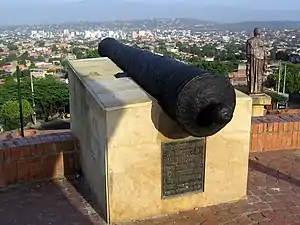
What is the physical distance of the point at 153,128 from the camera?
3494 millimetres

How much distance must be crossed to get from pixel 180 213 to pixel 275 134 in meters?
2.13

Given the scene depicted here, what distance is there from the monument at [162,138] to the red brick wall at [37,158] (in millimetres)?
461

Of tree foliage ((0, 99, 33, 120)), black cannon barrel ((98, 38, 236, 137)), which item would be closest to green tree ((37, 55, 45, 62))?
tree foliage ((0, 99, 33, 120))

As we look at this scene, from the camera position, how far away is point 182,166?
147 inches

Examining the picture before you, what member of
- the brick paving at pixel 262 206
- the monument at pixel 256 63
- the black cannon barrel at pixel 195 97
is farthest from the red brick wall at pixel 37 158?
the monument at pixel 256 63

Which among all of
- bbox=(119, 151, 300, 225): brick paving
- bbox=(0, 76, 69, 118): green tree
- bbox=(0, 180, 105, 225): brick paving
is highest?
bbox=(119, 151, 300, 225): brick paving

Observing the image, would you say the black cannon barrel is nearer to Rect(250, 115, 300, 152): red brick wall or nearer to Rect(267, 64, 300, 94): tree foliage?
Rect(250, 115, 300, 152): red brick wall

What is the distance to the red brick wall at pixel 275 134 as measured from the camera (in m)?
5.20

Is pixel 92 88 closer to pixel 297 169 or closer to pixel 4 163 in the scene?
pixel 4 163

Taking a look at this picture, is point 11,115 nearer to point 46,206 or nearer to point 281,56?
point 46,206

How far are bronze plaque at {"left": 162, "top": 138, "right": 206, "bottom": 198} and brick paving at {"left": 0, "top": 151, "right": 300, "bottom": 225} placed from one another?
236 millimetres

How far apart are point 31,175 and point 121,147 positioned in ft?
4.92

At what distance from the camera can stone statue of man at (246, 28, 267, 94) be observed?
8.38 m

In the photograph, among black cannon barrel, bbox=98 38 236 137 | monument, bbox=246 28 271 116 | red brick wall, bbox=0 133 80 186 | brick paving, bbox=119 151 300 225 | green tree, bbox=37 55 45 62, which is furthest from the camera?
green tree, bbox=37 55 45 62
